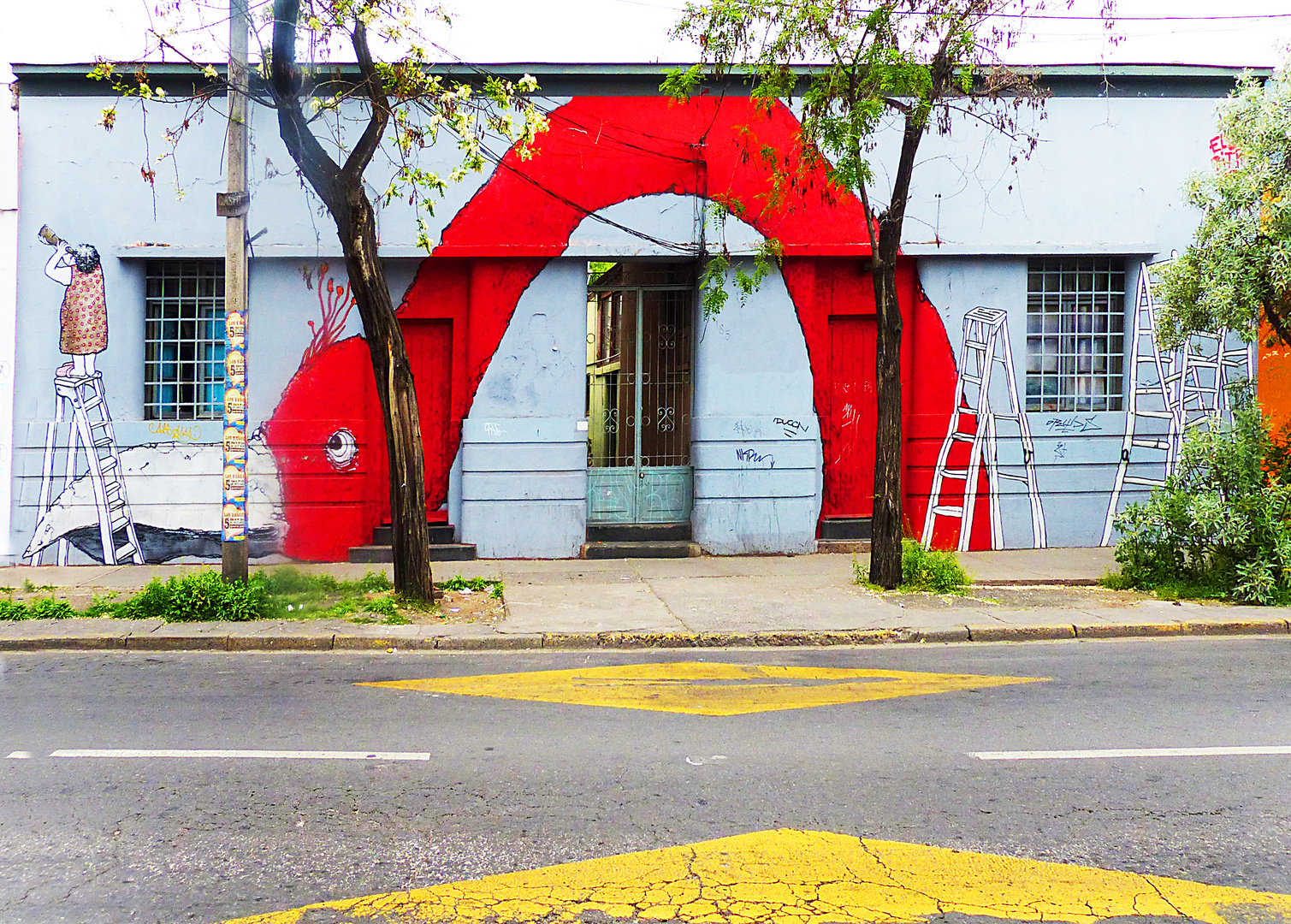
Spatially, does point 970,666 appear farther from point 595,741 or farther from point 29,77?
point 29,77

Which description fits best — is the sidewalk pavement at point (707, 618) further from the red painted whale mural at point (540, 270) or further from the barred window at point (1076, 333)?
the barred window at point (1076, 333)

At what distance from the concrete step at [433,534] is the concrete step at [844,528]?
493 centimetres

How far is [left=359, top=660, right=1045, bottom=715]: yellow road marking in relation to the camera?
655cm

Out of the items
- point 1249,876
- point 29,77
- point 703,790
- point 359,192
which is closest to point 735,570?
point 359,192

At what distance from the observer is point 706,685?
23.2 feet

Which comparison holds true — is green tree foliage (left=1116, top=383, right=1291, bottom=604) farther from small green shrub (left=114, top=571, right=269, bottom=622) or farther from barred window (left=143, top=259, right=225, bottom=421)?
barred window (left=143, top=259, right=225, bottom=421)

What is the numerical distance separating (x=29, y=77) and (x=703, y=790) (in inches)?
502

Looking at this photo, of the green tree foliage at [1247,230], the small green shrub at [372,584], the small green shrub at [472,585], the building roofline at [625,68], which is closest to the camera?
the green tree foliage at [1247,230]

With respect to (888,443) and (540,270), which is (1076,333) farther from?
(540,270)

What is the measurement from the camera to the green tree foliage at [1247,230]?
9945 mm

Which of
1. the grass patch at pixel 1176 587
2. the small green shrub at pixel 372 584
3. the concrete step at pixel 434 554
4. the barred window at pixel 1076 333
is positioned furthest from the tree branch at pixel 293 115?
the barred window at pixel 1076 333

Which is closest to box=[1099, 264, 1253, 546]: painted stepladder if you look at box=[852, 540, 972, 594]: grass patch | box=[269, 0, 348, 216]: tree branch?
box=[852, 540, 972, 594]: grass patch

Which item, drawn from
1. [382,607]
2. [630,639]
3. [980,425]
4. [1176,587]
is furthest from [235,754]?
[980,425]

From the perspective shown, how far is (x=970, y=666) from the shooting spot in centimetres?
770
